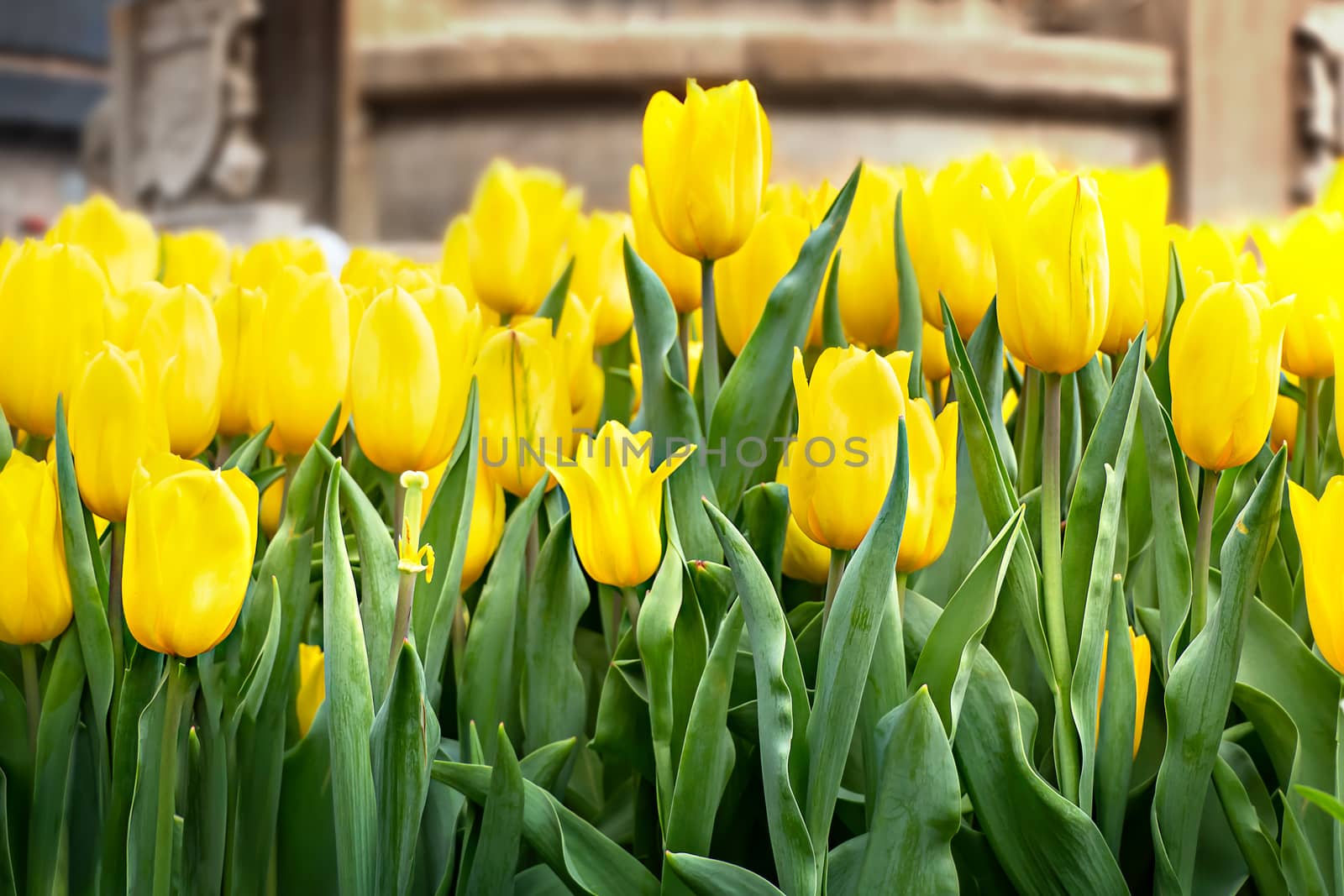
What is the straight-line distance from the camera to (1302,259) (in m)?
0.54

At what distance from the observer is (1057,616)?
0.42m

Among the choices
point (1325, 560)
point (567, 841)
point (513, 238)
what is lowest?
point (567, 841)

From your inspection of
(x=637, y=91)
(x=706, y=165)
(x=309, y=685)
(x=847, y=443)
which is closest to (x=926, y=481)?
(x=847, y=443)

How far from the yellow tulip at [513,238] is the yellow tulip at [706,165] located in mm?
151

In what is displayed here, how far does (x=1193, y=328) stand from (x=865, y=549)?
0.15 m

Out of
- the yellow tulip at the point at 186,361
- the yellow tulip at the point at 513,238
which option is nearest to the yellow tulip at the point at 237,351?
the yellow tulip at the point at 186,361

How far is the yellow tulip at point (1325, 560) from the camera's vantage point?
381mm

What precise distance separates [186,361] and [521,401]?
12cm

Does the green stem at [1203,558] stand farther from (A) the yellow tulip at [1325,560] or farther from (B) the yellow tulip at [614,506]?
(B) the yellow tulip at [614,506]

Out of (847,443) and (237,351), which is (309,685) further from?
(847,443)

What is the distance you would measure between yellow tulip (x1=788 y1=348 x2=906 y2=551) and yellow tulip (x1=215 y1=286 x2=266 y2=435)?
24 cm

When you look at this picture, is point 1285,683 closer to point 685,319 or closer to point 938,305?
point 938,305

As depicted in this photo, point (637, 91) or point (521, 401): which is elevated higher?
point (637, 91)

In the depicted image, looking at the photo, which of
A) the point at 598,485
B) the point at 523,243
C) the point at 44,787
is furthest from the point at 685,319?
the point at 44,787
